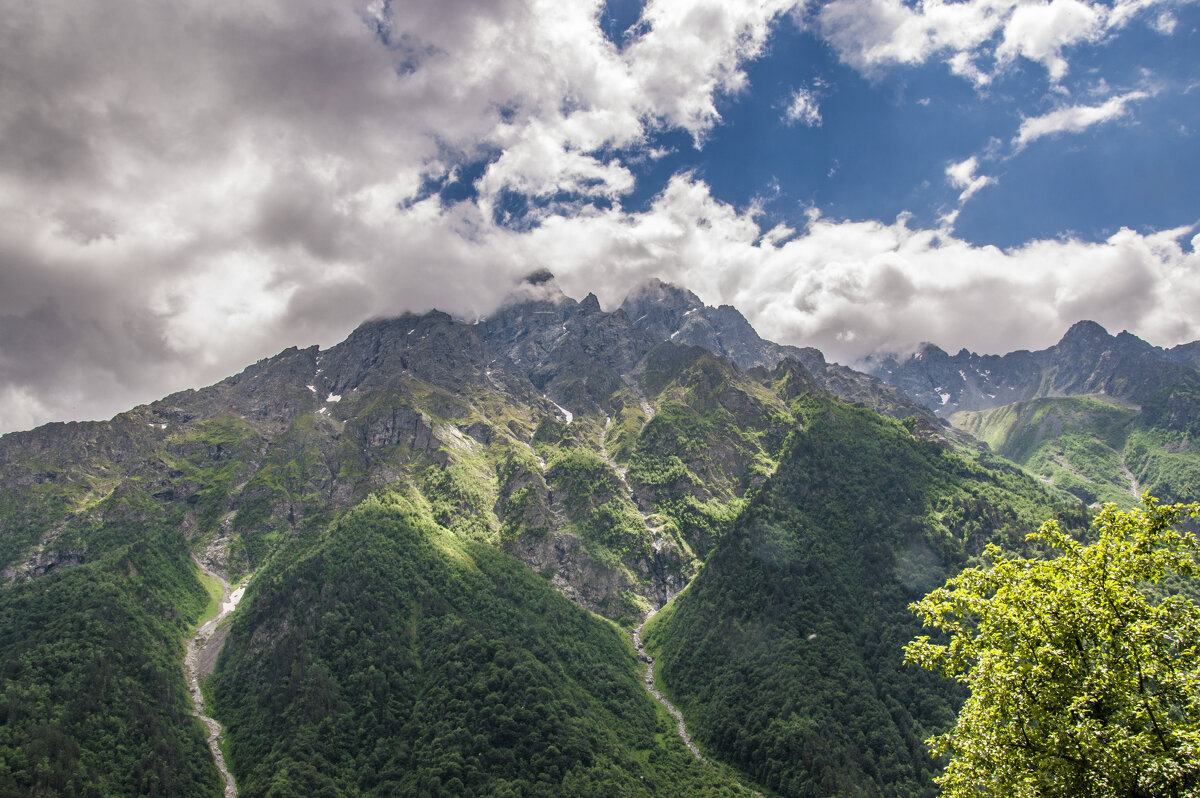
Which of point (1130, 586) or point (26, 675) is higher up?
point (1130, 586)

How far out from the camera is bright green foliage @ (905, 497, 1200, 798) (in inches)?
775

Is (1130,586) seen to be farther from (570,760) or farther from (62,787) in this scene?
(62,787)

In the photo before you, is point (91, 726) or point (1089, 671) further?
point (91, 726)

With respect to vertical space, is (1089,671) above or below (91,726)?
above

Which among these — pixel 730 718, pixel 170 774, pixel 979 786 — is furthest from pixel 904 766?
pixel 170 774

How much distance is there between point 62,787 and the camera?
14375cm

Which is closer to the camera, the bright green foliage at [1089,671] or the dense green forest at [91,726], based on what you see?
the bright green foliage at [1089,671]

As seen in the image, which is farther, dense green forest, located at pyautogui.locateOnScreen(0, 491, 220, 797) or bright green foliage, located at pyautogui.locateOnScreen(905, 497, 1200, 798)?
dense green forest, located at pyautogui.locateOnScreen(0, 491, 220, 797)

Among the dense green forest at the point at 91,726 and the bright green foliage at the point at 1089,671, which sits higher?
the bright green foliage at the point at 1089,671

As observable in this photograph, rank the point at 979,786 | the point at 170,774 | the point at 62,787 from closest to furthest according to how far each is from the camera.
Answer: the point at 979,786
the point at 62,787
the point at 170,774

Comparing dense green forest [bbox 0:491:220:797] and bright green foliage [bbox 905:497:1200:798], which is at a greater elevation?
bright green foliage [bbox 905:497:1200:798]

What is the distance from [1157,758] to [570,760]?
593ft

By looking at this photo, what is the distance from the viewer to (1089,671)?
2145 centimetres

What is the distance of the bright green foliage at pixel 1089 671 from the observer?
19675 mm
